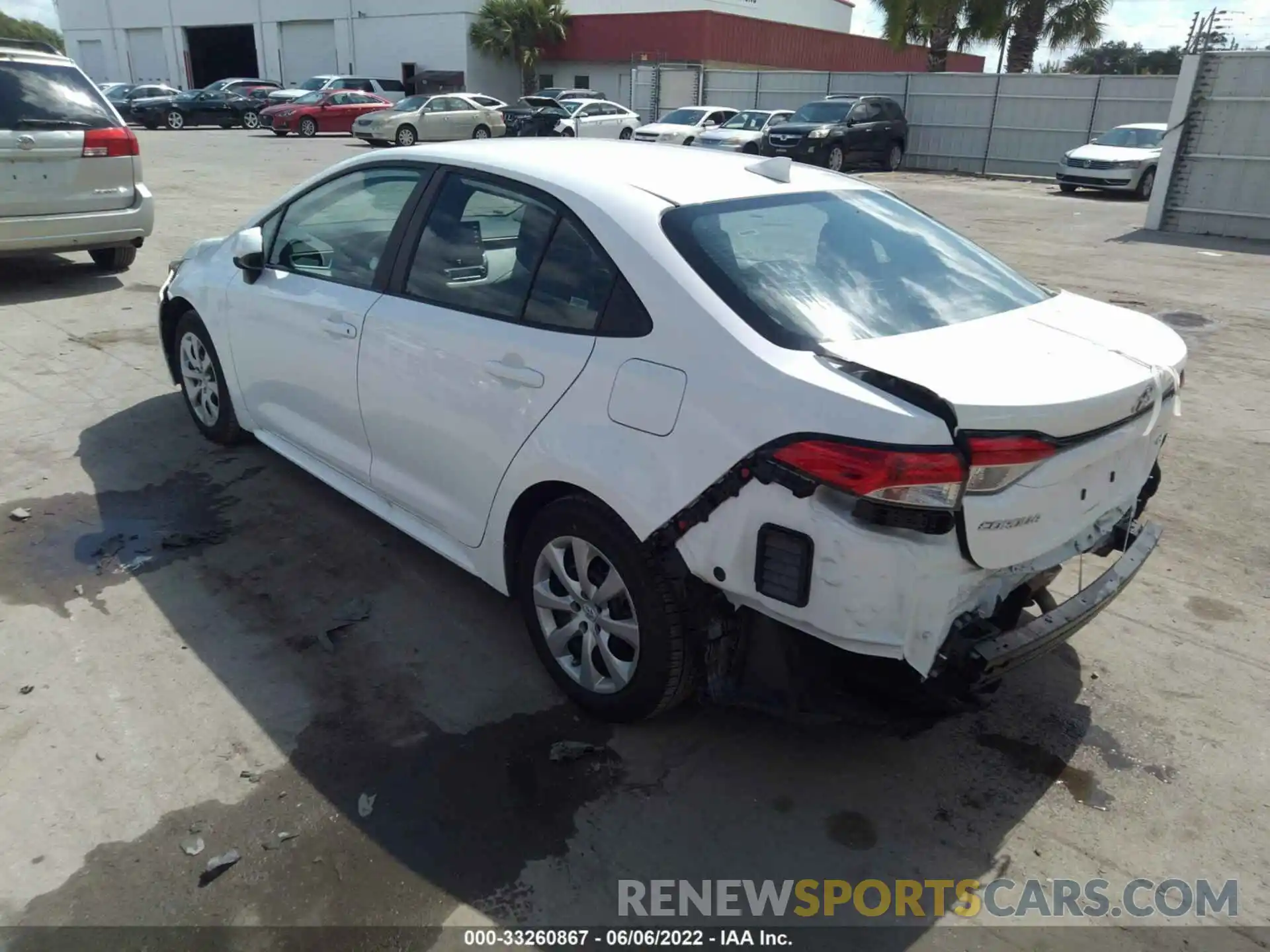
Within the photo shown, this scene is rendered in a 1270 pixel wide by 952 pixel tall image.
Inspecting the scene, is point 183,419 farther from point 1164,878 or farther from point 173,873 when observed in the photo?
point 1164,878

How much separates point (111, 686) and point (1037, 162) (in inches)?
1027

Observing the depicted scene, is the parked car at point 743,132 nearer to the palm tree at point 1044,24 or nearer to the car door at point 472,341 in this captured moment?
the palm tree at point 1044,24

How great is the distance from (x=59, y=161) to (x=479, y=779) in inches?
301

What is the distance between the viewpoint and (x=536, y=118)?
28.5 m

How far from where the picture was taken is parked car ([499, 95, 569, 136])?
92.9 feet

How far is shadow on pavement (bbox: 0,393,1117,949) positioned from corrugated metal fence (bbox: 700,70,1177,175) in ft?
80.1

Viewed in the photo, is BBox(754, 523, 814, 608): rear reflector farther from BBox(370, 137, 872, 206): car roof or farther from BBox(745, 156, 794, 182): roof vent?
BBox(745, 156, 794, 182): roof vent

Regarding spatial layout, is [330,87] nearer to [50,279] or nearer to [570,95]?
[570,95]

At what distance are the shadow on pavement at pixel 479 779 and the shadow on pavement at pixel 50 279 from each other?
18.4 ft

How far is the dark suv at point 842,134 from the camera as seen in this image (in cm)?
2200

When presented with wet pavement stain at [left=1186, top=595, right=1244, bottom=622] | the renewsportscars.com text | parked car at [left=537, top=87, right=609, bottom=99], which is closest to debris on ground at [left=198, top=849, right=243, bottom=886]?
the renewsportscars.com text

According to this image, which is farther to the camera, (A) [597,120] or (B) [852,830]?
(A) [597,120]

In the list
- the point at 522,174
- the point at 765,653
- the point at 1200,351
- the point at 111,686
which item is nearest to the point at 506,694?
the point at 765,653

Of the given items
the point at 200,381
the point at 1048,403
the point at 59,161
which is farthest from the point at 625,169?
the point at 59,161
